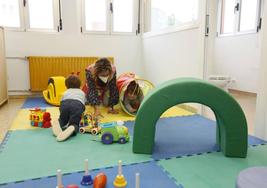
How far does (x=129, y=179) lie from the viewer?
4.92ft

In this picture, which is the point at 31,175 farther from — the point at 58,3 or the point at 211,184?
the point at 58,3

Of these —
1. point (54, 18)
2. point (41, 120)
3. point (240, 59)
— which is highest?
point (54, 18)

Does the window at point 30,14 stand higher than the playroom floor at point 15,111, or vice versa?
the window at point 30,14

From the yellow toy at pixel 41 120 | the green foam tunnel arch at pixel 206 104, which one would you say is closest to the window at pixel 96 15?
the yellow toy at pixel 41 120

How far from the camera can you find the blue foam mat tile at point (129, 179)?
144 cm

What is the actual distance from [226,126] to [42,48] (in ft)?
12.7

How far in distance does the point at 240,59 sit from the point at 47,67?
13.2 feet

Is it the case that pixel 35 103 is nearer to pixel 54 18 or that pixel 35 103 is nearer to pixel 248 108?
pixel 54 18

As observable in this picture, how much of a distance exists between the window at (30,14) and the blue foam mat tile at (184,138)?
3031 millimetres

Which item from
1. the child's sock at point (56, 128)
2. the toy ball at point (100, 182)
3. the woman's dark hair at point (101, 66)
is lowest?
the toy ball at point (100, 182)

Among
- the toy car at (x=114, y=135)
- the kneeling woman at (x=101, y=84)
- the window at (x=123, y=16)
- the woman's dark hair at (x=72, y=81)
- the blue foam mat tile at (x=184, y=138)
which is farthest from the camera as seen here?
the window at (x=123, y=16)

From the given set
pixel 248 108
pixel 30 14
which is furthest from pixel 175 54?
pixel 30 14

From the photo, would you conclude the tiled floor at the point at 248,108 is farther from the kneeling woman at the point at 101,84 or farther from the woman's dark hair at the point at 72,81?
the woman's dark hair at the point at 72,81

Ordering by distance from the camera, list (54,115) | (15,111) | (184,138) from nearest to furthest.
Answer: (184,138) < (54,115) < (15,111)
